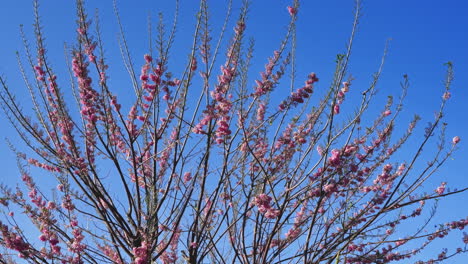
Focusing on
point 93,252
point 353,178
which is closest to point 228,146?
point 353,178

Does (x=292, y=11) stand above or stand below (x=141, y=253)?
above

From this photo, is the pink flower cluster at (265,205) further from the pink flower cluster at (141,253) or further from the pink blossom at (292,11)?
the pink blossom at (292,11)

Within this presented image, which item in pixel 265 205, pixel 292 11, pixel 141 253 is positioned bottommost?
pixel 141 253

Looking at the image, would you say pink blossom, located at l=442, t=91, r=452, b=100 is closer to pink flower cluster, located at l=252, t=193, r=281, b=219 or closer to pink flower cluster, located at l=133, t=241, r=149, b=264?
pink flower cluster, located at l=252, t=193, r=281, b=219

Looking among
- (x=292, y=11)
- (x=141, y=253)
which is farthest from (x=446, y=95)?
(x=141, y=253)

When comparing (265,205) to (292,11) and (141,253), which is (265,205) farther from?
(292,11)

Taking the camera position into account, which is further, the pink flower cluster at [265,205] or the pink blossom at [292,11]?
the pink blossom at [292,11]

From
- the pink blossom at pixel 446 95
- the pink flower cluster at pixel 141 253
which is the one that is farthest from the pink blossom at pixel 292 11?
the pink flower cluster at pixel 141 253

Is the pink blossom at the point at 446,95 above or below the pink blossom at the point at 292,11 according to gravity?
below

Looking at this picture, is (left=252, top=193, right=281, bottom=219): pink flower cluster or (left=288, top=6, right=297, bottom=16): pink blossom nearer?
(left=252, top=193, right=281, bottom=219): pink flower cluster

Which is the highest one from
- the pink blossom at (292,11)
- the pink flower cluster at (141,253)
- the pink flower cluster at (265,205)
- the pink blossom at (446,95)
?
the pink blossom at (292,11)

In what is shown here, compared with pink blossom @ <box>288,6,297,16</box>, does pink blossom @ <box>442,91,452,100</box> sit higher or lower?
lower

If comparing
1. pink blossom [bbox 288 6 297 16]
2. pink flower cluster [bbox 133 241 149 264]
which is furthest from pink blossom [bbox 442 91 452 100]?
pink flower cluster [bbox 133 241 149 264]

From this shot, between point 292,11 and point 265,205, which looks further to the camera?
point 292,11
